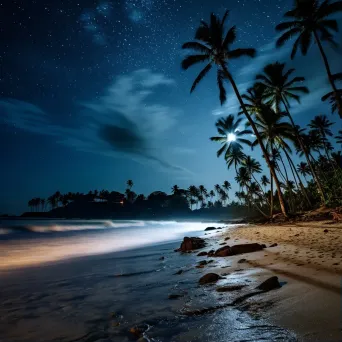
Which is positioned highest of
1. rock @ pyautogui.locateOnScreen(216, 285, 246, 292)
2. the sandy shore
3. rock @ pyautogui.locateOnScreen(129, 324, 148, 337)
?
the sandy shore

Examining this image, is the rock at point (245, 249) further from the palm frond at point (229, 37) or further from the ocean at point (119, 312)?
the palm frond at point (229, 37)

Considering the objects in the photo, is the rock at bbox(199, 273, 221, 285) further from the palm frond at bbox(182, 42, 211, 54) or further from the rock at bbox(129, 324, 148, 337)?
the palm frond at bbox(182, 42, 211, 54)

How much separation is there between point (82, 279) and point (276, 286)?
14.3 feet

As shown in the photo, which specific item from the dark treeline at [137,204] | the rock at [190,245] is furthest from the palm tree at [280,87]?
the dark treeline at [137,204]

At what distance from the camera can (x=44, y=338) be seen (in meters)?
2.59

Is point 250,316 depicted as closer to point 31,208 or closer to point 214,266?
point 214,266

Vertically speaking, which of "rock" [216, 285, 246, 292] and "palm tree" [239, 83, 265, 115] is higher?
"palm tree" [239, 83, 265, 115]

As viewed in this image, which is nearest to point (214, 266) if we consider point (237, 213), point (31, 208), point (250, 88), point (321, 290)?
point (321, 290)

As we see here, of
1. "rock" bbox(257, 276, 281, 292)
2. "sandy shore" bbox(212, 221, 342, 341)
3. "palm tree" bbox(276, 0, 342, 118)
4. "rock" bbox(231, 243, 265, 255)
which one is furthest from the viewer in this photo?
"palm tree" bbox(276, 0, 342, 118)

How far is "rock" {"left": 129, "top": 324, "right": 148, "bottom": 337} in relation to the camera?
2495mm

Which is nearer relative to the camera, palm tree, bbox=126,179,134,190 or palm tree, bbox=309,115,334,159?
palm tree, bbox=309,115,334,159

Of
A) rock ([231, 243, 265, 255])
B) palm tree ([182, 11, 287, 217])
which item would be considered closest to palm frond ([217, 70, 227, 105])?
palm tree ([182, 11, 287, 217])

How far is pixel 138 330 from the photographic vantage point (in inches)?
100

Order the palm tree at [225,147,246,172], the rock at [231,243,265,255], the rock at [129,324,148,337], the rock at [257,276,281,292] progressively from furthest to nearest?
1. the palm tree at [225,147,246,172]
2. the rock at [231,243,265,255]
3. the rock at [257,276,281,292]
4. the rock at [129,324,148,337]
